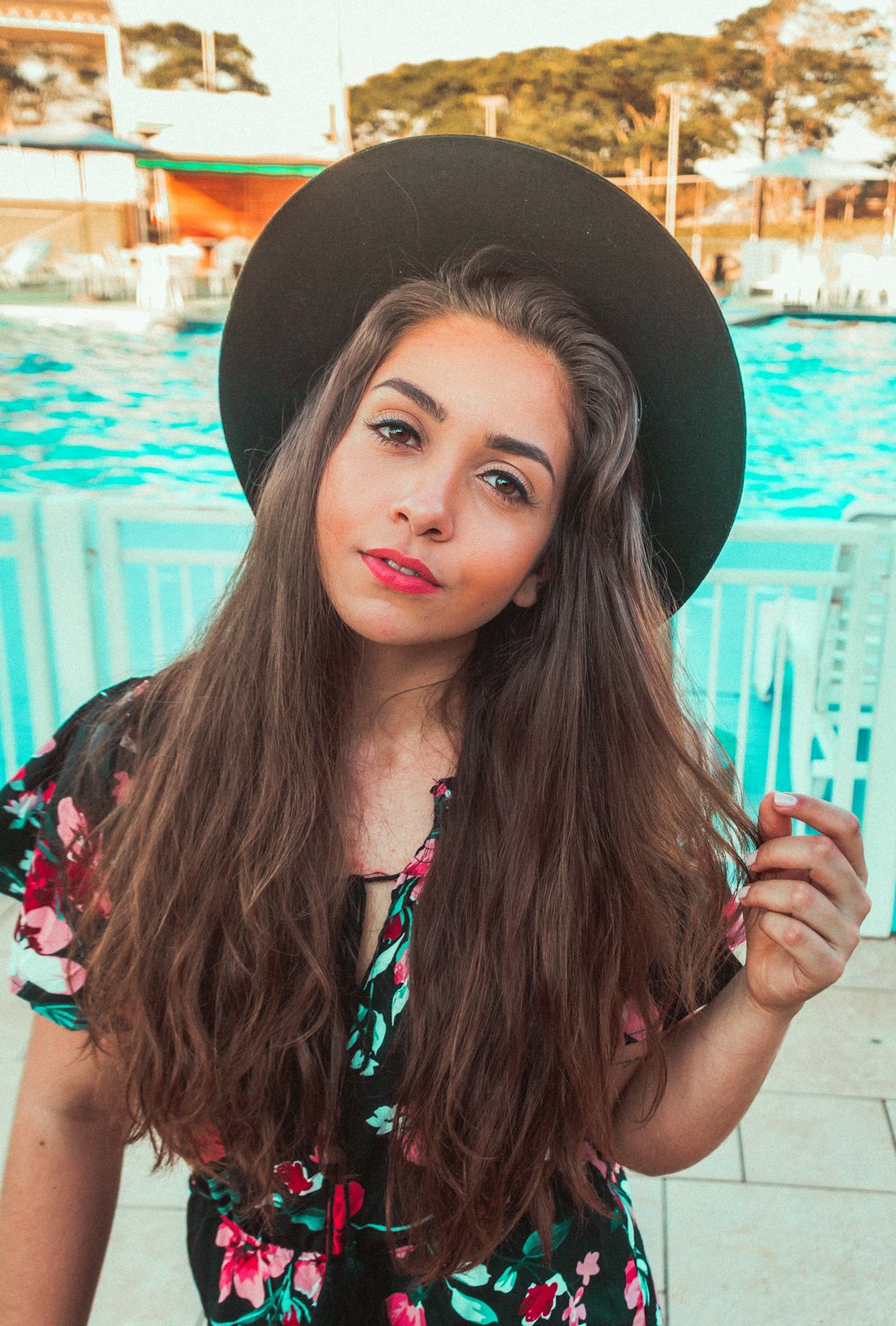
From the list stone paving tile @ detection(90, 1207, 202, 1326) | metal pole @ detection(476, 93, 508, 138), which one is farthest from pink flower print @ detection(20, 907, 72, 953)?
metal pole @ detection(476, 93, 508, 138)

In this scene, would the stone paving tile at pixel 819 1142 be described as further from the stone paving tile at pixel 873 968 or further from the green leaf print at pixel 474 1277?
the green leaf print at pixel 474 1277

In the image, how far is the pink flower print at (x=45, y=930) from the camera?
0.89 meters

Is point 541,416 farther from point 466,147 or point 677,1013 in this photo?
point 677,1013

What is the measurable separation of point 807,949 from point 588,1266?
1.34 ft

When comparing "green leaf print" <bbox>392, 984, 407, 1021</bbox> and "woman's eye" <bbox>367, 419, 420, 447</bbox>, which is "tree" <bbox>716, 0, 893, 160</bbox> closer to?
"woman's eye" <bbox>367, 419, 420, 447</bbox>

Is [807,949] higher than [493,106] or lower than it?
lower

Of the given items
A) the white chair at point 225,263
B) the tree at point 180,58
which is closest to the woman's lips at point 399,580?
the white chair at point 225,263

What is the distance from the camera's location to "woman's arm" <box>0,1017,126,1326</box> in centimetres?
86

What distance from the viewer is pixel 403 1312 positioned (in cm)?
89

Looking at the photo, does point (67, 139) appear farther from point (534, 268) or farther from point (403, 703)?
point (403, 703)

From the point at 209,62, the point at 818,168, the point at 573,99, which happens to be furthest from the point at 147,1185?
the point at 818,168

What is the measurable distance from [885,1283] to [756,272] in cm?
1304

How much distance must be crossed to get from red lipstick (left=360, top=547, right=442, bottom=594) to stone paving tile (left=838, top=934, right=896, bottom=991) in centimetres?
219

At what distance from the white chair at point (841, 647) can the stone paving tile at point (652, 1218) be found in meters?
1.23
